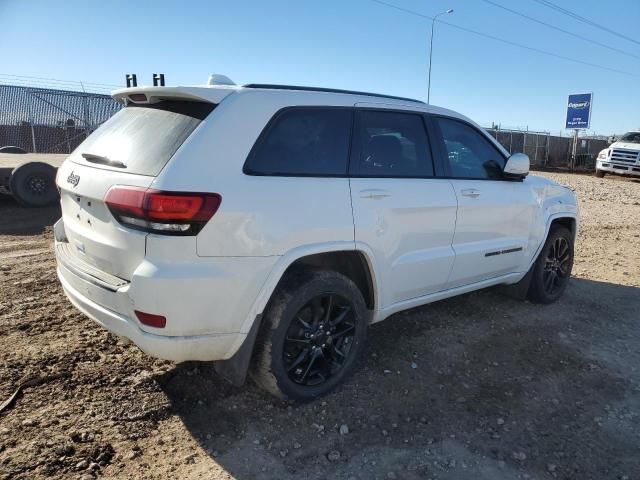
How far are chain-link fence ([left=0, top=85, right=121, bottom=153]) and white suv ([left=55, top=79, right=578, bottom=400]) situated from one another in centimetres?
1468

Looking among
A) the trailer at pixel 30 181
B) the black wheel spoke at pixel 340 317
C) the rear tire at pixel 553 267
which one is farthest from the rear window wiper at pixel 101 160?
the trailer at pixel 30 181

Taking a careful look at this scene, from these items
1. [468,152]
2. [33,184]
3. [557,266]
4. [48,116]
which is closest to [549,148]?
[48,116]

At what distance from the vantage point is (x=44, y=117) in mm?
16578

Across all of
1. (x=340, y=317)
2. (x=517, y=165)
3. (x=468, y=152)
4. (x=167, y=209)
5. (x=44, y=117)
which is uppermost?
(x=44, y=117)

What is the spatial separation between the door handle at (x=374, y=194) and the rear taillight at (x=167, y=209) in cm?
103

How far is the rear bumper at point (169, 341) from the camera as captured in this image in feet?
8.71

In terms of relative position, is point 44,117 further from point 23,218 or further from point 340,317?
point 340,317

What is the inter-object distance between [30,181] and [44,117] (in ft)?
31.2

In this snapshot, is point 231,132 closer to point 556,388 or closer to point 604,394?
point 556,388

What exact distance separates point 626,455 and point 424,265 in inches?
64.2

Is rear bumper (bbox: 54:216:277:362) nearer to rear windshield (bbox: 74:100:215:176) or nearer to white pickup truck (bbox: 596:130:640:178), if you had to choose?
rear windshield (bbox: 74:100:215:176)

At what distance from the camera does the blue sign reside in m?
29.7

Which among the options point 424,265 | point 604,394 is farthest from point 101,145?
point 604,394

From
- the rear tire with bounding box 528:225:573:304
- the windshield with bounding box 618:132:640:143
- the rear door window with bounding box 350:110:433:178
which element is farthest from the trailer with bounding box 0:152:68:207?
the windshield with bounding box 618:132:640:143
